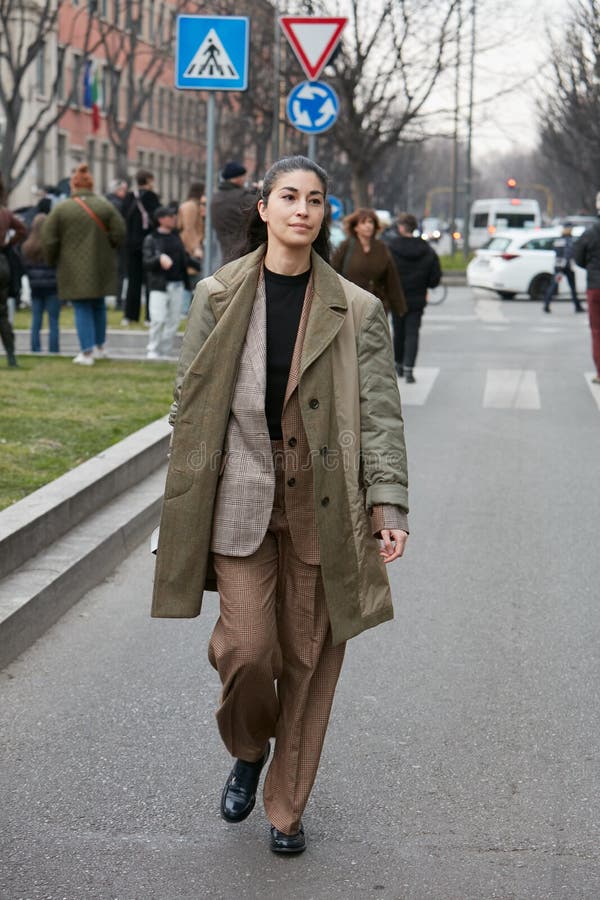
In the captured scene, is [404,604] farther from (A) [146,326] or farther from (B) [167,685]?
(A) [146,326]

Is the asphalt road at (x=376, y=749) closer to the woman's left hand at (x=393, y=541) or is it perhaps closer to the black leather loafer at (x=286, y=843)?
the black leather loafer at (x=286, y=843)

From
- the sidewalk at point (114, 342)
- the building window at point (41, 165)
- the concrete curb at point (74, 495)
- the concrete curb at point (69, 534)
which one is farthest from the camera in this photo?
the building window at point (41, 165)

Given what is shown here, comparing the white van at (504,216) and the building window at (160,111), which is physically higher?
the building window at (160,111)

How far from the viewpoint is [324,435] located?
385 centimetres

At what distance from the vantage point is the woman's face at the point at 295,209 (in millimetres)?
3908

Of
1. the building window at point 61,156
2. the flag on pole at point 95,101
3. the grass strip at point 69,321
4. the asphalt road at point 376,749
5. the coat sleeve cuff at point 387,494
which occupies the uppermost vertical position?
the flag on pole at point 95,101

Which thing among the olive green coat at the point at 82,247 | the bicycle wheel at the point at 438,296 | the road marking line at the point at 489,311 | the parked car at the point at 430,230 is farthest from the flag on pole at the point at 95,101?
the olive green coat at the point at 82,247

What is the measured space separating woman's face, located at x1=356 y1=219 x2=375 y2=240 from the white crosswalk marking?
1.88 m

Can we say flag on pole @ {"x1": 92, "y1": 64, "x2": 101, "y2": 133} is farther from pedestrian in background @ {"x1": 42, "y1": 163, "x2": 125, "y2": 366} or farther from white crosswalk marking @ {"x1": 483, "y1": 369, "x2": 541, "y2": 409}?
pedestrian in background @ {"x1": 42, "y1": 163, "x2": 125, "y2": 366}

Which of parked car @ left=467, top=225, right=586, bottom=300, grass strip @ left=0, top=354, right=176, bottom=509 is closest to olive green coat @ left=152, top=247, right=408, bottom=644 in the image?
grass strip @ left=0, top=354, right=176, bottom=509

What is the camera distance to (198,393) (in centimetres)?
387

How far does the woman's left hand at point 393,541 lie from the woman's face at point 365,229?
10474 mm

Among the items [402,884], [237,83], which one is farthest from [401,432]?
[237,83]

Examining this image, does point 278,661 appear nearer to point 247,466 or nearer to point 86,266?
point 247,466
